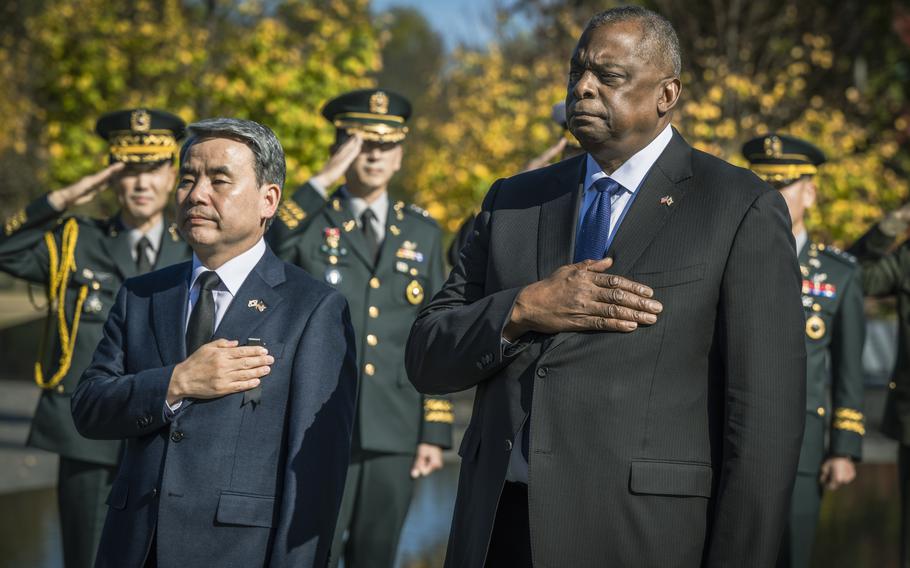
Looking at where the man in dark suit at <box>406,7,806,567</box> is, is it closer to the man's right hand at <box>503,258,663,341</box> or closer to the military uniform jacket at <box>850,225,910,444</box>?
the man's right hand at <box>503,258,663,341</box>

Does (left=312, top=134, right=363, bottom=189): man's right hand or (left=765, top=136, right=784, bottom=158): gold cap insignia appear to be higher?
(left=765, top=136, right=784, bottom=158): gold cap insignia

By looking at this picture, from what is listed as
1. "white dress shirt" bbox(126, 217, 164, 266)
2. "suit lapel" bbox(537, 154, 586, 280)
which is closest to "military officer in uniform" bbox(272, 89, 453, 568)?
"white dress shirt" bbox(126, 217, 164, 266)

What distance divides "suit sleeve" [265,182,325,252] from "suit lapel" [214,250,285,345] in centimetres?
207

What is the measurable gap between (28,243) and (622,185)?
152 inches

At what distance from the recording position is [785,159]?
6.11m

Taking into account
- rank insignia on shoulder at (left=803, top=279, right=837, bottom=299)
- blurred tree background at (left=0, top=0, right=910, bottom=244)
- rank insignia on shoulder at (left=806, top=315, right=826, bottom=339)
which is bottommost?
rank insignia on shoulder at (left=806, top=315, right=826, bottom=339)

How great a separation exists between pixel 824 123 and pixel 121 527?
579 inches

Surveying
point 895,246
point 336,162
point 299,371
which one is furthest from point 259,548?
point 895,246

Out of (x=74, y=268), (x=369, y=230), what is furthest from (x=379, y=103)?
(x=74, y=268)

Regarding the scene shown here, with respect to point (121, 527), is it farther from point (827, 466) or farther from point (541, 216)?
point (827, 466)

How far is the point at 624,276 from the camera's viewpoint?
9.43 feet

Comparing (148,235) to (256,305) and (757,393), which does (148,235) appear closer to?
(256,305)

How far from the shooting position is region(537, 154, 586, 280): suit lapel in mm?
3023

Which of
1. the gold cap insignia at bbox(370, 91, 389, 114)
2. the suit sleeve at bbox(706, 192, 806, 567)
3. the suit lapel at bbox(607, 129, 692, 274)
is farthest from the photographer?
the gold cap insignia at bbox(370, 91, 389, 114)
